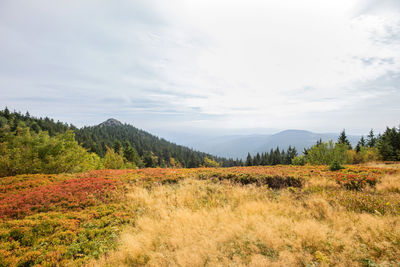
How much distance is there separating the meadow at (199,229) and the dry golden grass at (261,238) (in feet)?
0.08

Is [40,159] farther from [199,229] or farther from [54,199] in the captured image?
[199,229]

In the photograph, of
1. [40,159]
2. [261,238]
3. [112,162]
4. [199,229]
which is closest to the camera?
[261,238]

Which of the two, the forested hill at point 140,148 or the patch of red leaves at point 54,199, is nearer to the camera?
the patch of red leaves at point 54,199

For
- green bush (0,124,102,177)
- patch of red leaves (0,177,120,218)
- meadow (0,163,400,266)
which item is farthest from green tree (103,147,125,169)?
meadow (0,163,400,266)

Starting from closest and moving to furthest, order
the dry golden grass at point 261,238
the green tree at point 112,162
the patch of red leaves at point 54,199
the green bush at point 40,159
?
the dry golden grass at point 261,238 → the patch of red leaves at point 54,199 → the green bush at point 40,159 → the green tree at point 112,162

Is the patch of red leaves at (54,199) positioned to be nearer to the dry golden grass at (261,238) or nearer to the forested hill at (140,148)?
the dry golden grass at (261,238)

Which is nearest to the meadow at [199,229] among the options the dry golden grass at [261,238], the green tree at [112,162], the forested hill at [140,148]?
the dry golden grass at [261,238]

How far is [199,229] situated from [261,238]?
6.07ft

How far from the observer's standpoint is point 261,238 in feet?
14.1

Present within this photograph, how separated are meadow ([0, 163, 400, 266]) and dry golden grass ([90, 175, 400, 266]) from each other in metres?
0.02

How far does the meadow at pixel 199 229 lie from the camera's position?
3744 millimetres

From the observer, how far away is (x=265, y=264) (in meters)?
3.39

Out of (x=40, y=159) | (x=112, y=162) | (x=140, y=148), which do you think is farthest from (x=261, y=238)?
(x=140, y=148)

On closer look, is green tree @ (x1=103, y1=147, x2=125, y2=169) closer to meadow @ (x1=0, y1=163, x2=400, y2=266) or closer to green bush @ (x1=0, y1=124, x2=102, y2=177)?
green bush @ (x1=0, y1=124, x2=102, y2=177)
